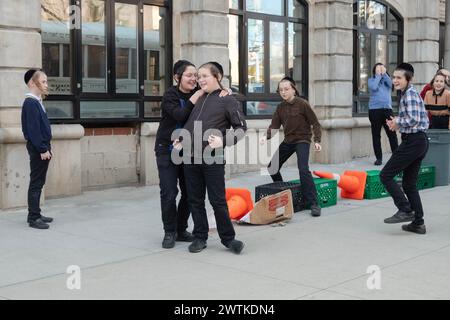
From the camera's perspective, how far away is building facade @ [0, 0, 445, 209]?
9078mm

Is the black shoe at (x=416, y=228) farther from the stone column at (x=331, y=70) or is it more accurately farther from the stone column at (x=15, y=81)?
the stone column at (x=331, y=70)

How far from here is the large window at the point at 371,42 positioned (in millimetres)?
15648

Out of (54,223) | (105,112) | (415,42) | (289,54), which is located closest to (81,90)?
(105,112)

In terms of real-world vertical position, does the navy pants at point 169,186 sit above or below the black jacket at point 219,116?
below

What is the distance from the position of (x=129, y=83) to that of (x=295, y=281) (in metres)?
6.26

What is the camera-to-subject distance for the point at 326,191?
9570 millimetres

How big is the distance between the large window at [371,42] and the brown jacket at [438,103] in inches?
155

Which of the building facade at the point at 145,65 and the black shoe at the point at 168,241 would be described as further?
the building facade at the point at 145,65

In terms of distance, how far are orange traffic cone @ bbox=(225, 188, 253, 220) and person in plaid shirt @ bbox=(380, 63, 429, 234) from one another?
1.69 metres

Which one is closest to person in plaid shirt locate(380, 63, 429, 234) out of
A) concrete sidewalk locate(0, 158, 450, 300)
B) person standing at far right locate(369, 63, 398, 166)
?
concrete sidewalk locate(0, 158, 450, 300)

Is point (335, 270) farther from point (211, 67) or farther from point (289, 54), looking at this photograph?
point (289, 54)

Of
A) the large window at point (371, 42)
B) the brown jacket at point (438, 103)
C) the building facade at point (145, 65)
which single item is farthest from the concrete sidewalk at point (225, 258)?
the large window at point (371, 42)

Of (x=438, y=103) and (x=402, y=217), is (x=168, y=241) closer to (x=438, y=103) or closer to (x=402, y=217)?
(x=402, y=217)

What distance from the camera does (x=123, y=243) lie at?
23.7 ft
